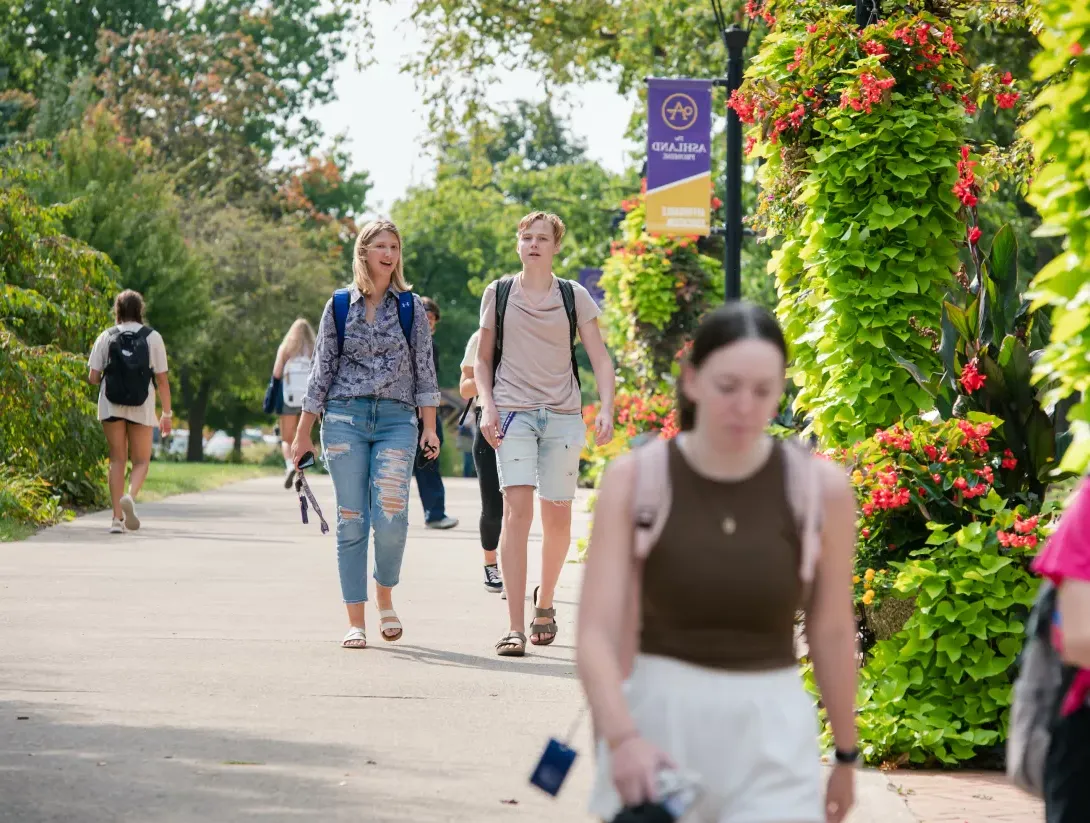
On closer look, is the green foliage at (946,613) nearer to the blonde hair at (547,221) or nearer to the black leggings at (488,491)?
the blonde hair at (547,221)

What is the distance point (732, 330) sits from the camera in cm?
296

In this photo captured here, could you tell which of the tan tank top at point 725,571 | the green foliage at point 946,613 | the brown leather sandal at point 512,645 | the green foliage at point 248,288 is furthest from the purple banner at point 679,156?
the green foliage at point 248,288

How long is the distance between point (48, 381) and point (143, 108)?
34.3m

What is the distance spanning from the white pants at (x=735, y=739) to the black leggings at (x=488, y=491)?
6.94 meters

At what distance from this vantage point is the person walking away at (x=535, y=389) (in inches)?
328

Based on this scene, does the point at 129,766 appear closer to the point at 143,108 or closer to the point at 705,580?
the point at 705,580

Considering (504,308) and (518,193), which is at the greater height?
(518,193)

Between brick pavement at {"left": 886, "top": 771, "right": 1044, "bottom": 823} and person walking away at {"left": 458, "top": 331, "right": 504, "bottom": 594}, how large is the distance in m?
4.38

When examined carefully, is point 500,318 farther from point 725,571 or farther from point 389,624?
point 725,571

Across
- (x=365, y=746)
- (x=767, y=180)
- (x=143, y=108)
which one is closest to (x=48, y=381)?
(x=767, y=180)

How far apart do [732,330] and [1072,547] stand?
64cm

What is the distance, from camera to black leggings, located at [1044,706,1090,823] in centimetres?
295

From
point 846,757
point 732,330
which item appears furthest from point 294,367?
point 732,330

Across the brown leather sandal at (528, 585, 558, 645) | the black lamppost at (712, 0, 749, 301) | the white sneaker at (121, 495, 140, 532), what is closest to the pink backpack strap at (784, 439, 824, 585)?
the brown leather sandal at (528, 585, 558, 645)
